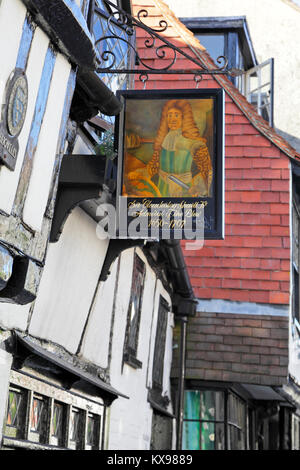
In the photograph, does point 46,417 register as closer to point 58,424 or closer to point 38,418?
point 38,418

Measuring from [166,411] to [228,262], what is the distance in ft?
8.13

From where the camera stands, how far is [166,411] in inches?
436

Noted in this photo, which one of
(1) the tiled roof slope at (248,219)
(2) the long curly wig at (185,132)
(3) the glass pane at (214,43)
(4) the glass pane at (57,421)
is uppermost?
(3) the glass pane at (214,43)

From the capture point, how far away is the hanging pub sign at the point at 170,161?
6594 millimetres

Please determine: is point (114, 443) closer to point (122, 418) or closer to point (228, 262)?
point (122, 418)

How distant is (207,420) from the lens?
40.0 ft

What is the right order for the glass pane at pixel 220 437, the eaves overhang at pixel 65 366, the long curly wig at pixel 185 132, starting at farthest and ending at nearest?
the glass pane at pixel 220 437
the long curly wig at pixel 185 132
the eaves overhang at pixel 65 366

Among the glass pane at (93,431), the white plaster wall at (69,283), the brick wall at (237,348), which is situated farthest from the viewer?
the brick wall at (237,348)

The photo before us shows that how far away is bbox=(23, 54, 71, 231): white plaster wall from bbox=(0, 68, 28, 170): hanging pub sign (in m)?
0.41

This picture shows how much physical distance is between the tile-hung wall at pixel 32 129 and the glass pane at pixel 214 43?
906 cm

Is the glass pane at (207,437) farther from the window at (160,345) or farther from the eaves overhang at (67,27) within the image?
the eaves overhang at (67,27)

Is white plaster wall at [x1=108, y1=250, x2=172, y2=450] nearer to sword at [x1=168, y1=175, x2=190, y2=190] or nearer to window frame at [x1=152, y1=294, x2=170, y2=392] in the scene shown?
window frame at [x1=152, y1=294, x2=170, y2=392]

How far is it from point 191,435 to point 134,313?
3.50 m

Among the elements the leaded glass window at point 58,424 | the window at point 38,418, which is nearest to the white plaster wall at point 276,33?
the leaded glass window at point 58,424
